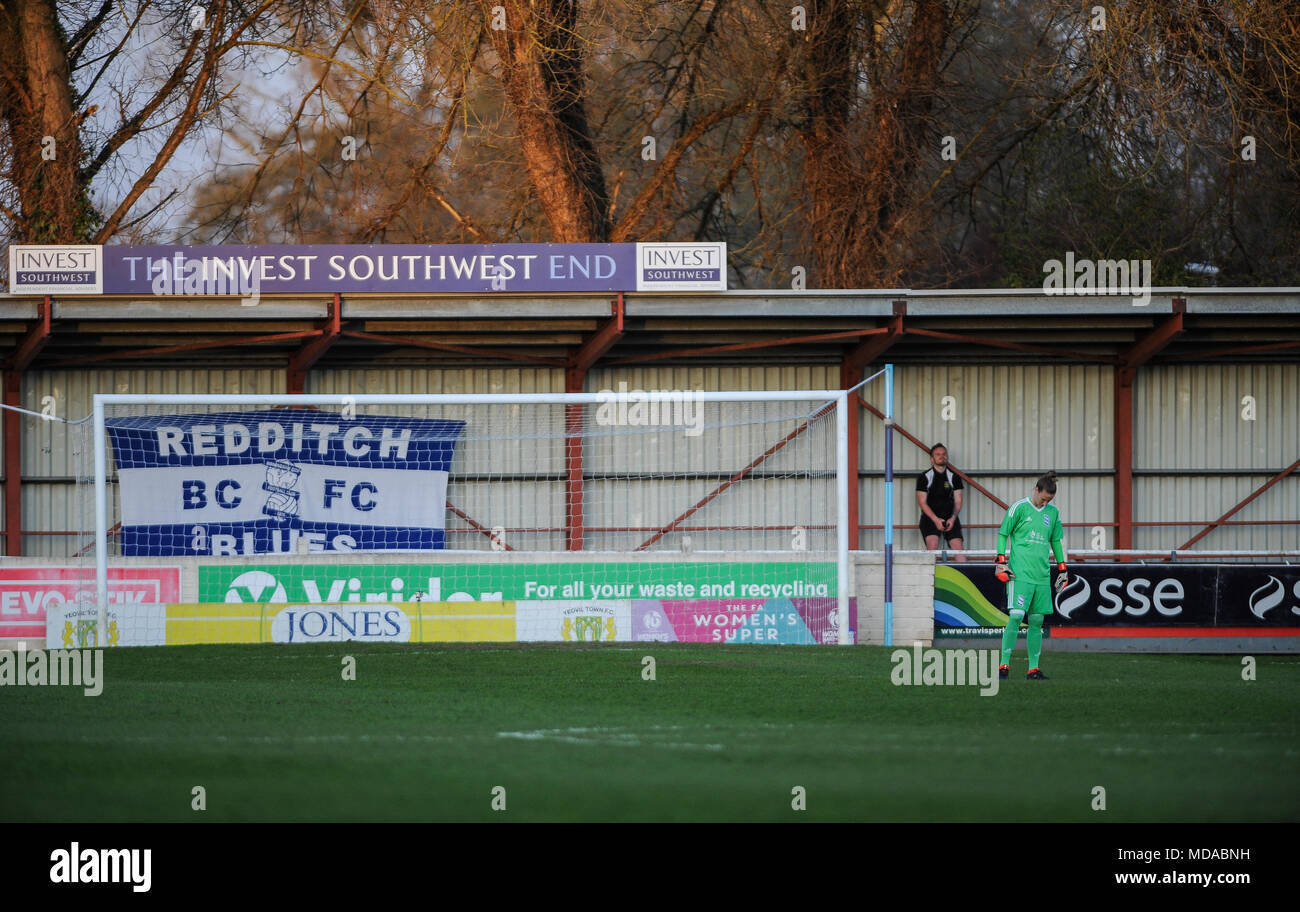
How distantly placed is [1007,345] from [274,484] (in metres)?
10.3

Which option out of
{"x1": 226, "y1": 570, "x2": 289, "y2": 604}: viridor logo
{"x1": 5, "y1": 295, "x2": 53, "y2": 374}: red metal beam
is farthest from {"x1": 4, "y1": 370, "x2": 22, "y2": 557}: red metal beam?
{"x1": 226, "y1": 570, "x2": 289, "y2": 604}: viridor logo

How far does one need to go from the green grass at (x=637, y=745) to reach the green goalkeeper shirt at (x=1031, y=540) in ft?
2.98

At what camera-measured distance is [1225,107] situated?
1689cm

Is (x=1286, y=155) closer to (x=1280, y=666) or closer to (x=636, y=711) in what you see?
(x=1280, y=666)

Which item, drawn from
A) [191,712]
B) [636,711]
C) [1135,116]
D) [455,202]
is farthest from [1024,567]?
[455,202]

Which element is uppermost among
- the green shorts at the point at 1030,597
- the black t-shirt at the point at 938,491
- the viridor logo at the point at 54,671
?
the black t-shirt at the point at 938,491

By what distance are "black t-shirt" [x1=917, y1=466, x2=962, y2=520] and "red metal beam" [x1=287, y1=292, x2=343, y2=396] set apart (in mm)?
8137

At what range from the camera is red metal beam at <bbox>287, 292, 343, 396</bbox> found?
16.5 meters

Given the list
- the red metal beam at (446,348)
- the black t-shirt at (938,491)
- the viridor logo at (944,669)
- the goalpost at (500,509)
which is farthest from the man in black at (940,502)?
the red metal beam at (446,348)

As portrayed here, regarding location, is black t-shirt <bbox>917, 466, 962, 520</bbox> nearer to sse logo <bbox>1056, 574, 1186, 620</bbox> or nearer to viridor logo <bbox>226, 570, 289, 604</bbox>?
sse logo <bbox>1056, 574, 1186, 620</bbox>

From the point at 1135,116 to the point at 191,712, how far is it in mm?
12817

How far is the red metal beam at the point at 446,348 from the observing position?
16.9m

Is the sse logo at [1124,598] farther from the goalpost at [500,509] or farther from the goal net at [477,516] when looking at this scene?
the goal net at [477,516]
